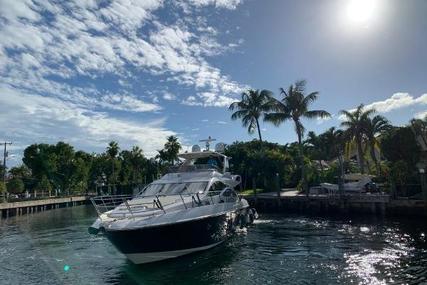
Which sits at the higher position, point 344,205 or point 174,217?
point 174,217

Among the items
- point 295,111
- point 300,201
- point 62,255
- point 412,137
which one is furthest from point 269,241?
point 295,111

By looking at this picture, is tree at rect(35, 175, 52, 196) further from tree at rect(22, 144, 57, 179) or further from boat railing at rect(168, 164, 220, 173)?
boat railing at rect(168, 164, 220, 173)

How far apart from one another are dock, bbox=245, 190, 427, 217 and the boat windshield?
16796 mm

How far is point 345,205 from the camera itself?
29.8 meters

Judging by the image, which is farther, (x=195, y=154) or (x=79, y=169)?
(x=79, y=169)

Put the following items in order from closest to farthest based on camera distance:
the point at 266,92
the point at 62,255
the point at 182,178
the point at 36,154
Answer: the point at 62,255 < the point at 182,178 < the point at 266,92 < the point at 36,154

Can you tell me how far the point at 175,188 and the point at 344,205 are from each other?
58.9 feet

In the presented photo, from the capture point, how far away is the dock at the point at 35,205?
131ft

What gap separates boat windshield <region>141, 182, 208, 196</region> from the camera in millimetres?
17109

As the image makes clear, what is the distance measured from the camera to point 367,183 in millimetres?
34062

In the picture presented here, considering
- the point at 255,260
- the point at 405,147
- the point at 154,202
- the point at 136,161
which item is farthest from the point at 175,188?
the point at 136,161

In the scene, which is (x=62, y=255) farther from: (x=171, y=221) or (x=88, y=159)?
(x=88, y=159)

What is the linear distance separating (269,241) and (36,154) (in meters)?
55.4

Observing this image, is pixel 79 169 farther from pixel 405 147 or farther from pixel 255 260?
pixel 255 260
